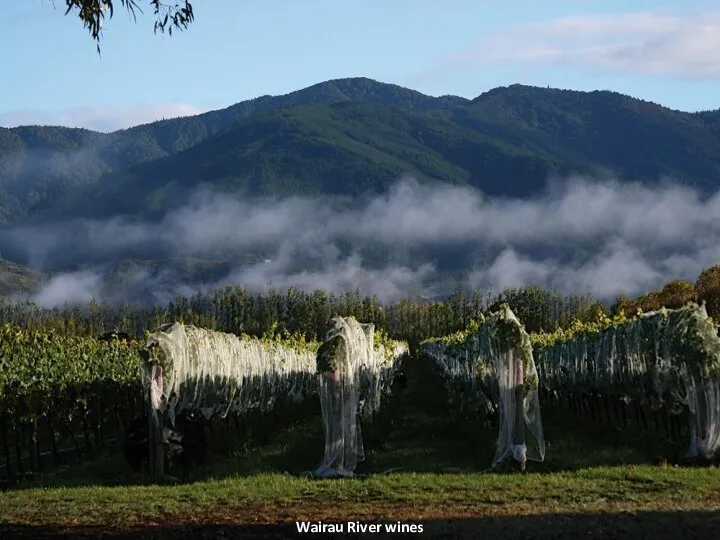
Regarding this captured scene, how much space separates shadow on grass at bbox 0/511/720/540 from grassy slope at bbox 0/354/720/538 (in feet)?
0.10

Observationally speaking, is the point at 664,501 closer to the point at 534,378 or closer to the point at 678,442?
the point at 534,378

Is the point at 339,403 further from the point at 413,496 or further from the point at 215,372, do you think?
the point at 215,372

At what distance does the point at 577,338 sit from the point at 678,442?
16339mm

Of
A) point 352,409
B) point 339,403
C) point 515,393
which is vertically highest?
point 515,393

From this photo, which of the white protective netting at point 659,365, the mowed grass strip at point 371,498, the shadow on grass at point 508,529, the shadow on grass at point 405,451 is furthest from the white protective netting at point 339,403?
the white protective netting at point 659,365

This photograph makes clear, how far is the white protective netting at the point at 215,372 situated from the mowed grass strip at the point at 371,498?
15.4 feet

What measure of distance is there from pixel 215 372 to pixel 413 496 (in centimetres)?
1737

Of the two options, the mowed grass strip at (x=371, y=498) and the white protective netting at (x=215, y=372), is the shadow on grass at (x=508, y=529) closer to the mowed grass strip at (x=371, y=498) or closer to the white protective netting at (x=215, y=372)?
the mowed grass strip at (x=371, y=498)

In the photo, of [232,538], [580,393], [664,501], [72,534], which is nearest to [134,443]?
[72,534]

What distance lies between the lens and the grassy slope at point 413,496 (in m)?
15.7

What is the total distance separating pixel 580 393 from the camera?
141ft

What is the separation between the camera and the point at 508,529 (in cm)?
1495

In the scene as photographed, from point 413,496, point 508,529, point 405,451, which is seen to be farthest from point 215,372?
point 508,529

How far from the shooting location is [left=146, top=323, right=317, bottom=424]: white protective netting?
26766 mm
